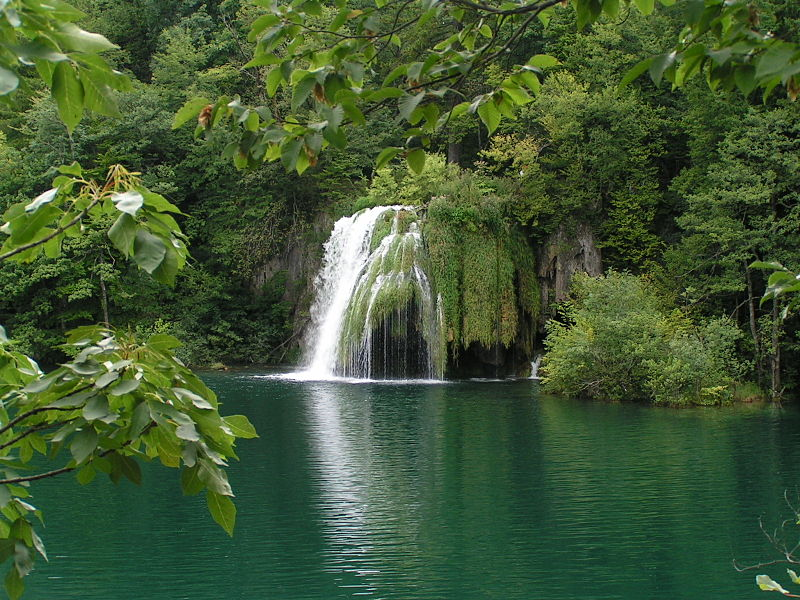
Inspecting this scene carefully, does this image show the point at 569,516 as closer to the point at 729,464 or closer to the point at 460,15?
the point at 729,464

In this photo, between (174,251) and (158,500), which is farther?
(158,500)

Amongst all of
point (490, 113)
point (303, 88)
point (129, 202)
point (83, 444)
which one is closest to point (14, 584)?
point (83, 444)

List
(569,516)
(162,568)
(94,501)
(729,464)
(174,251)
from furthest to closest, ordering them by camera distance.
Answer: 1. (729,464)
2. (94,501)
3. (569,516)
4. (162,568)
5. (174,251)

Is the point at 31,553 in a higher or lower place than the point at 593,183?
lower

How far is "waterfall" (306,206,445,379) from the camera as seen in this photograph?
20438 millimetres

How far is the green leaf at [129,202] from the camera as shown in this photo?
1.41 metres

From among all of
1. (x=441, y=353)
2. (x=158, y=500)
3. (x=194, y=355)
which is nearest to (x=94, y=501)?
(x=158, y=500)

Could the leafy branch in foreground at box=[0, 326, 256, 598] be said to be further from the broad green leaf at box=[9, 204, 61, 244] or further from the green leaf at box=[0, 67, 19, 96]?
the green leaf at box=[0, 67, 19, 96]

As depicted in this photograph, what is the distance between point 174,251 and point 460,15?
1208mm

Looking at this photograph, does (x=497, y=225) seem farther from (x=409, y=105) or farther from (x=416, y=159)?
(x=409, y=105)

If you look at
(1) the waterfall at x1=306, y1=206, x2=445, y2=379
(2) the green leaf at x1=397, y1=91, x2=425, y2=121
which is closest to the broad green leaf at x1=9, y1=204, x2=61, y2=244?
(2) the green leaf at x1=397, y1=91, x2=425, y2=121

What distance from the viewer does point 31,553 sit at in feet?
5.64

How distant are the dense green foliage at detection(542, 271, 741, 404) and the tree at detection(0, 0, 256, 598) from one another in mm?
15503

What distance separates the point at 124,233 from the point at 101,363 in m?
0.31
